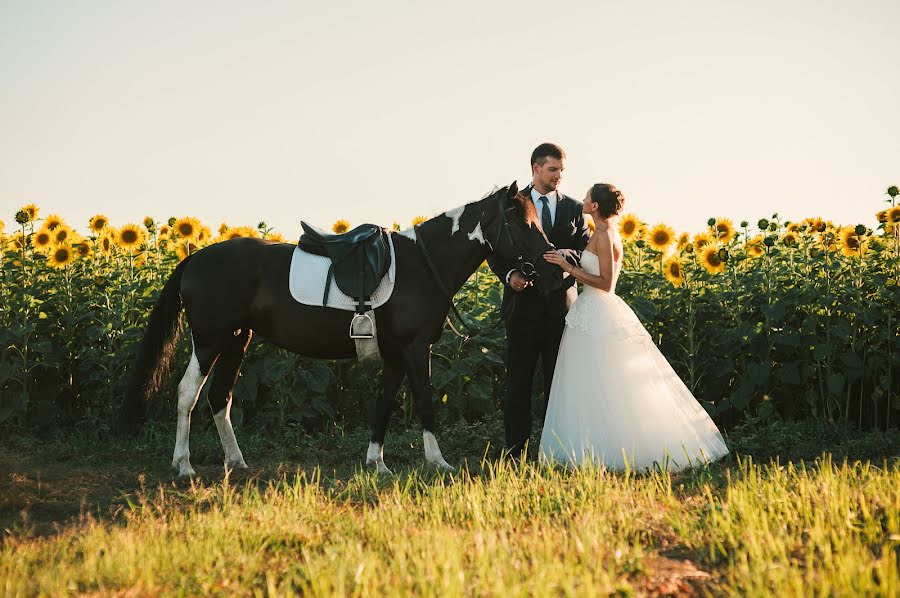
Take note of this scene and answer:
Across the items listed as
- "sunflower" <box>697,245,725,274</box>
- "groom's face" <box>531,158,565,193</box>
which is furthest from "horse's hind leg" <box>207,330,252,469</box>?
"sunflower" <box>697,245,725,274</box>

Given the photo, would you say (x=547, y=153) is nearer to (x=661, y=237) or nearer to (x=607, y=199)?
(x=607, y=199)

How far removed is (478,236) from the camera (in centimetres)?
589

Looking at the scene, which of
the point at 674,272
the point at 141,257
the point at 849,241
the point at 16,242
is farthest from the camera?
the point at 141,257

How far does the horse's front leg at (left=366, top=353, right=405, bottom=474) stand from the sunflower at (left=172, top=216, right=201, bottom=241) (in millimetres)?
2956

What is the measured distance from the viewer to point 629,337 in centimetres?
602

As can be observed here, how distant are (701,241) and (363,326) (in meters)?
3.71

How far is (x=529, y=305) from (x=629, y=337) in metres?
0.74

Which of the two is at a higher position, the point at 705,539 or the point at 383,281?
the point at 383,281

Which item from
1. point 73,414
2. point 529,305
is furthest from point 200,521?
point 73,414

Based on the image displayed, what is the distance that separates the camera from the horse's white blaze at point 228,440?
6129 millimetres

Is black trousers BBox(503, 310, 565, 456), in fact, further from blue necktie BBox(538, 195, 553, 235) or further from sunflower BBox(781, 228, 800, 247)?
sunflower BBox(781, 228, 800, 247)

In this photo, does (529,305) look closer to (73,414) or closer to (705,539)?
(705,539)

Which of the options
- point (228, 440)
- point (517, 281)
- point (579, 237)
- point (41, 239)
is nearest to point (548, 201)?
point (579, 237)

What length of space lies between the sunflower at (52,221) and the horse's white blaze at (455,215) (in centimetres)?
Result: 435
